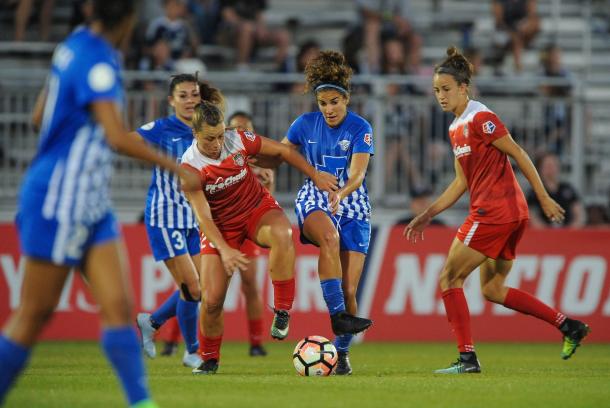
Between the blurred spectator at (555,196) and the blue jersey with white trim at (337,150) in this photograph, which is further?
the blurred spectator at (555,196)

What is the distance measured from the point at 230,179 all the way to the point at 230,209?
270mm

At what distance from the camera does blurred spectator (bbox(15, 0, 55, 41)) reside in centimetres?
1812

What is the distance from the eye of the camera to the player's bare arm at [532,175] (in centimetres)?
923

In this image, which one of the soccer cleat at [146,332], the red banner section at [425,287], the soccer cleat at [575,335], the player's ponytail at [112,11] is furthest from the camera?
the red banner section at [425,287]

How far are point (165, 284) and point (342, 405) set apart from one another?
7.67 metres

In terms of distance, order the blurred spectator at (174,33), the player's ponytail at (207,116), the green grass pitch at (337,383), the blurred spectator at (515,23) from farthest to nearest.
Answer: the blurred spectator at (515,23) → the blurred spectator at (174,33) → the player's ponytail at (207,116) → the green grass pitch at (337,383)

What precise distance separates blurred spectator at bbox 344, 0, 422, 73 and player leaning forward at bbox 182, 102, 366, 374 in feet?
29.7

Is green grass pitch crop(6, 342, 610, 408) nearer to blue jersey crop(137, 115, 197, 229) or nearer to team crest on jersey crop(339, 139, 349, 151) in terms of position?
blue jersey crop(137, 115, 197, 229)

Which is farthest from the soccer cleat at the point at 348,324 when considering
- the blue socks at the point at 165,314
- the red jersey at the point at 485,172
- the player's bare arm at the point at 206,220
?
the blue socks at the point at 165,314

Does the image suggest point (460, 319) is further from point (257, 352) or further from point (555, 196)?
point (555, 196)

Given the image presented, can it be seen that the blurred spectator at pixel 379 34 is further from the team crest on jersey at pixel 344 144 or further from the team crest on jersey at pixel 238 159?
the team crest on jersey at pixel 238 159

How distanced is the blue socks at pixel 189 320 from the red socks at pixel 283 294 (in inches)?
65.6

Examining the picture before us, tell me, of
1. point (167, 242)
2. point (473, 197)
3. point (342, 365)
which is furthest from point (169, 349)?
point (473, 197)

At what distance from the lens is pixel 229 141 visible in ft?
30.9
